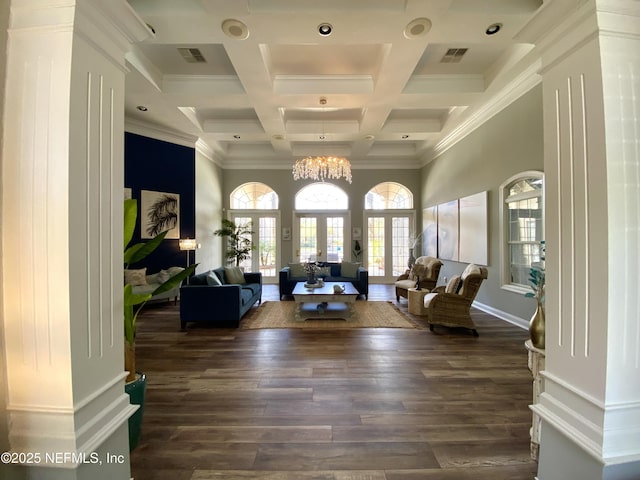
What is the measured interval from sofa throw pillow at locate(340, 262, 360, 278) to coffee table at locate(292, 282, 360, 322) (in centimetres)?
171

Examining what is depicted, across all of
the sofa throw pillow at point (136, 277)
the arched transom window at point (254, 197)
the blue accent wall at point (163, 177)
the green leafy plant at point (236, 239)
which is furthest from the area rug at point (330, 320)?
the arched transom window at point (254, 197)

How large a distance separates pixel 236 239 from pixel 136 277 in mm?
3141

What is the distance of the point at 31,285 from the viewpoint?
1.09 metres

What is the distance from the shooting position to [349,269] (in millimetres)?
7074

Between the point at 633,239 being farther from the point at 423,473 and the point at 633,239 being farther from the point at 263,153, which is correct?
the point at 263,153

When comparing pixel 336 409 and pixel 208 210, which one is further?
pixel 208 210

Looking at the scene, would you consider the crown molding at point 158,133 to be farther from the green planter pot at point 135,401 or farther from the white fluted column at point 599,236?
the white fluted column at point 599,236

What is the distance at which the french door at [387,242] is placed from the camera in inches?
342

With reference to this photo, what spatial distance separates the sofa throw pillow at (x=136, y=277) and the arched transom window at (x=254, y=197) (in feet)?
12.1

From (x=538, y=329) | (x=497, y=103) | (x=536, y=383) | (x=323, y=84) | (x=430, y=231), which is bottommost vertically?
(x=536, y=383)

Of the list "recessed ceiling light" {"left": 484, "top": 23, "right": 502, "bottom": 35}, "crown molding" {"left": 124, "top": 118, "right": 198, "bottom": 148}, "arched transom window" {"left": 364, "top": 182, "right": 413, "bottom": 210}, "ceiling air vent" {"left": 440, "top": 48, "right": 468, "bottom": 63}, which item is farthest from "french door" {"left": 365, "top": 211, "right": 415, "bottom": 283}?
"recessed ceiling light" {"left": 484, "top": 23, "right": 502, "bottom": 35}

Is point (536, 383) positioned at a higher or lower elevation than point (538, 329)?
lower

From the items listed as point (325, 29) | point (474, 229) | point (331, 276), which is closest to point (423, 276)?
point (474, 229)

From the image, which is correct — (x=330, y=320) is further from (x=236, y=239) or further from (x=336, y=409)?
(x=236, y=239)
